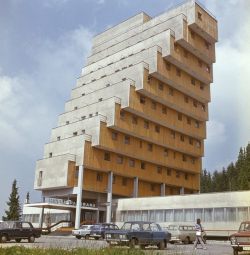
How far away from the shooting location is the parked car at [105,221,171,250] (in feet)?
87.2

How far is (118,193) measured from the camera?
211ft

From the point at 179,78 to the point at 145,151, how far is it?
12.7 m

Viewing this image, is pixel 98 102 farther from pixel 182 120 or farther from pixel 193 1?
pixel 193 1

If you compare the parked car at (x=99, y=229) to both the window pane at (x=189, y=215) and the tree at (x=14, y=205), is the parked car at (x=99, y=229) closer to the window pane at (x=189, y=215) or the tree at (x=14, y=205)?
the window pane at (x=189, y=215)

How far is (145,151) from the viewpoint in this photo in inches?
2618

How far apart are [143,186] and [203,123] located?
1632 cm

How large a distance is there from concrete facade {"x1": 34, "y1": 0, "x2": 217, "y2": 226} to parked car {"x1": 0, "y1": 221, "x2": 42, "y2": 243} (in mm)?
25267

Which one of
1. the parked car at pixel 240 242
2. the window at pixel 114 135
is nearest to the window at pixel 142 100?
the window at pixel 114 135

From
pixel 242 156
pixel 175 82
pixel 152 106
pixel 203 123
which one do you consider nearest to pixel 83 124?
pixel 152 106

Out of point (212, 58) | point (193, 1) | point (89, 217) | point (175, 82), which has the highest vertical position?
point (193, 1)

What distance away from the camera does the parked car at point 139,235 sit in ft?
87.2

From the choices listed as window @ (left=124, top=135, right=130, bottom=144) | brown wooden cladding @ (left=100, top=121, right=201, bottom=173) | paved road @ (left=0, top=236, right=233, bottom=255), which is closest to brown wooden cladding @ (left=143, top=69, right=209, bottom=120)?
brown wooden cladding @ (left=100, top=121, right=201, bottom=173)

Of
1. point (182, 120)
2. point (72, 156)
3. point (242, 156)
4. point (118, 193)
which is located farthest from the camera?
point (242, 156)

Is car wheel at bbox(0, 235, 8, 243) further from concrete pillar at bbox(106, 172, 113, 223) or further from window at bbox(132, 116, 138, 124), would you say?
window at bbox(132, 116, 138, 124)
